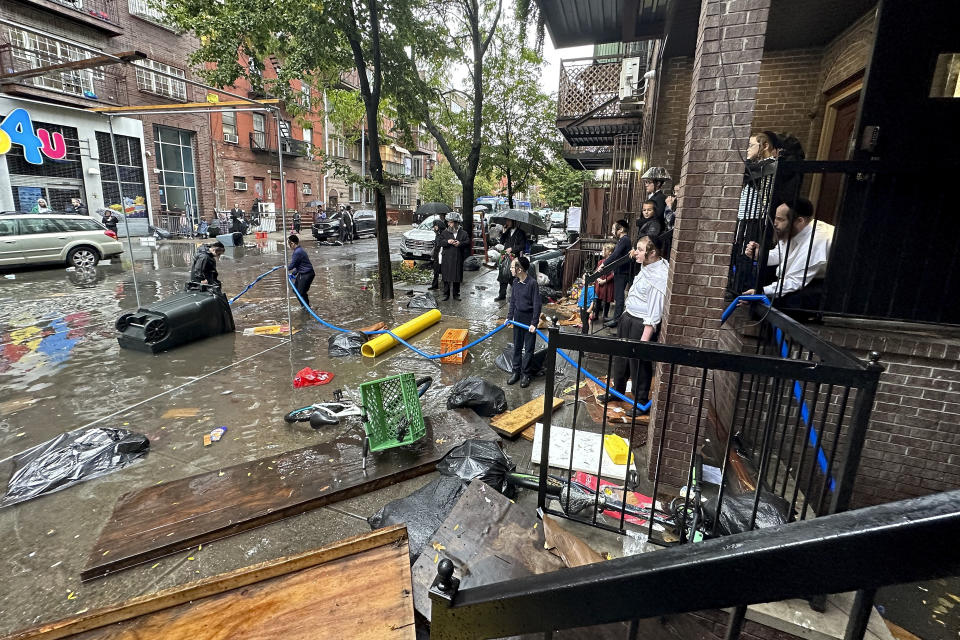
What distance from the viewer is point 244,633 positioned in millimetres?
1882

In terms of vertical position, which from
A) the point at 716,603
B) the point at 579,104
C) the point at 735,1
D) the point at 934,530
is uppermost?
the point at 579,104

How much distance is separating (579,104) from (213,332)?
11.3 metres

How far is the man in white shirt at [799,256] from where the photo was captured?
3.84 meters

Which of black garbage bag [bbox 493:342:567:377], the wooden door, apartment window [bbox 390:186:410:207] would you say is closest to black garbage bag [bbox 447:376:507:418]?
black garbage bag [bbox 493:342:567:377]

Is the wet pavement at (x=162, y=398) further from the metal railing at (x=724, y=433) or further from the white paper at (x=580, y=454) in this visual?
the metal railing at (x=724, y=433)

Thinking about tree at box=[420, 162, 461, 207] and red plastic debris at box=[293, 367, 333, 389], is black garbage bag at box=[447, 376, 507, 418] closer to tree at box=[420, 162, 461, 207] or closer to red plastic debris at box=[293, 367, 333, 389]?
red plastic debris at box=[293, 367, 333, 389]

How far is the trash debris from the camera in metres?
2.59

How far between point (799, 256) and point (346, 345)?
6.27m

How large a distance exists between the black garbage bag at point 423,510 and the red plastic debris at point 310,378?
303cm

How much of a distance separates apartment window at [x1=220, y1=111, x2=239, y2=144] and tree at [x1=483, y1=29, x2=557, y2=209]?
18.3m

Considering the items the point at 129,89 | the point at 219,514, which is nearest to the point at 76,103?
the point at 129,89

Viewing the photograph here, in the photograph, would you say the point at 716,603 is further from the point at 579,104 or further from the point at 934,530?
the point at 579,104

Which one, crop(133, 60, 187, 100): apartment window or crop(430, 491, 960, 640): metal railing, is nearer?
crop(430, 491, 960, 640): metal railing

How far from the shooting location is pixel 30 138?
60.8 feet
